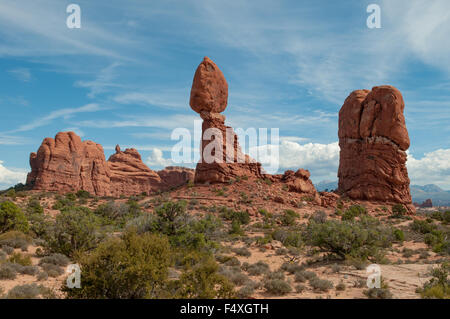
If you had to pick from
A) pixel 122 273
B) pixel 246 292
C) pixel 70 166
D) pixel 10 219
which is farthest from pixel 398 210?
pixel 70 166

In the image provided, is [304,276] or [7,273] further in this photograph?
[304,276]

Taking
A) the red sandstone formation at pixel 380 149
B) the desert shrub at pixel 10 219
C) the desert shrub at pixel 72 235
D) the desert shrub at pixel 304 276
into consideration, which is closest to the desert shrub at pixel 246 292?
the desert shrub at pixel 304 276

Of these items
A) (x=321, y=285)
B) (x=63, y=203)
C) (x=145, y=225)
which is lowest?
(x=321, y=285)

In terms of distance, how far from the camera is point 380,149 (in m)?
37.6

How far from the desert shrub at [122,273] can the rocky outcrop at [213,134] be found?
90.0ft

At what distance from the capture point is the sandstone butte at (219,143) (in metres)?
34.8

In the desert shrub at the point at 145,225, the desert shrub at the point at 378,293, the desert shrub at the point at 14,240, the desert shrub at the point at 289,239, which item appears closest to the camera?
the desert shrub at the point at 378,293

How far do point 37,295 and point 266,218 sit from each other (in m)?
21.0

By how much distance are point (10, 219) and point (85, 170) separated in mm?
38516

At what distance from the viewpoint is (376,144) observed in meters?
37.7

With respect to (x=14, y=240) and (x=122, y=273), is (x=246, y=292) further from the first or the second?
(x=14, y=240)

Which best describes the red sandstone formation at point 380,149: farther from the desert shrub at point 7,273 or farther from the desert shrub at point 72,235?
the desert shrub at point 7,273

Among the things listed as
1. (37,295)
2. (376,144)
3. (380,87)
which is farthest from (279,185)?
(37,295)
